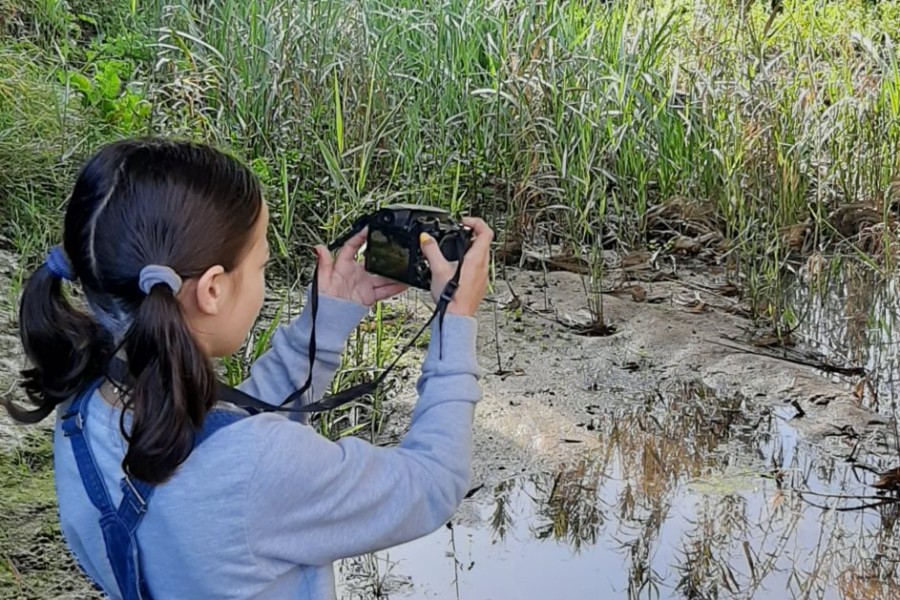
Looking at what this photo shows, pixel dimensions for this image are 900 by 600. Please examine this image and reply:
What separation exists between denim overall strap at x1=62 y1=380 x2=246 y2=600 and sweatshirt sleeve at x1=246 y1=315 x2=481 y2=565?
62 mm

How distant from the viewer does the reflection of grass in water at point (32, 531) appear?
2.32 m

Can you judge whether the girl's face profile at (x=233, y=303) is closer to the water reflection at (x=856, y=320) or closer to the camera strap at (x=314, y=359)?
the camera strap at (x=314, y=359)

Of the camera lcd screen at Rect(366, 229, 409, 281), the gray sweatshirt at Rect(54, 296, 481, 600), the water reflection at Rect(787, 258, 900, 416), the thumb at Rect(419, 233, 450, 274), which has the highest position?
the thumb at Rect(419, 233, 450, 274)

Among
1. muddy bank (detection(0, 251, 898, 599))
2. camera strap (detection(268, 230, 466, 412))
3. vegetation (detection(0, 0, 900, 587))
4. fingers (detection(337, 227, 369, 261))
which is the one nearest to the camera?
camera strap (detection(268, 230, 466, 412))

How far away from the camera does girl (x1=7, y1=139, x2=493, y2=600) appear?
1201 mm

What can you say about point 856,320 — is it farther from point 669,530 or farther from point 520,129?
point 669,530

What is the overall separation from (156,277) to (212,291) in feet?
0.26

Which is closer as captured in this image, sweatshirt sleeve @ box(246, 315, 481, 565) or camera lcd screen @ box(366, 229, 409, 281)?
sweatshirt sleeve @ box(246, 315, 481, 565)

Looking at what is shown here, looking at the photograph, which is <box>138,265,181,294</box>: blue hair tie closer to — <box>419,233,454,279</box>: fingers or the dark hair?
the dark hair

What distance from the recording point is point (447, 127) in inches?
163

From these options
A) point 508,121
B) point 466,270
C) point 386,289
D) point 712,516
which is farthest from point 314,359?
point 508,121

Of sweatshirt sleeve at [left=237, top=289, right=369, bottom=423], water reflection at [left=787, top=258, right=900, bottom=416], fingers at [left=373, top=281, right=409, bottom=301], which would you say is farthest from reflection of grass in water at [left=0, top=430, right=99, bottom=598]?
water reflection at [left=787, top=258, right=900, bottom=416]

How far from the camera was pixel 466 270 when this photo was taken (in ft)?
4.91

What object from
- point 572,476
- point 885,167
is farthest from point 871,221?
point 572,476
